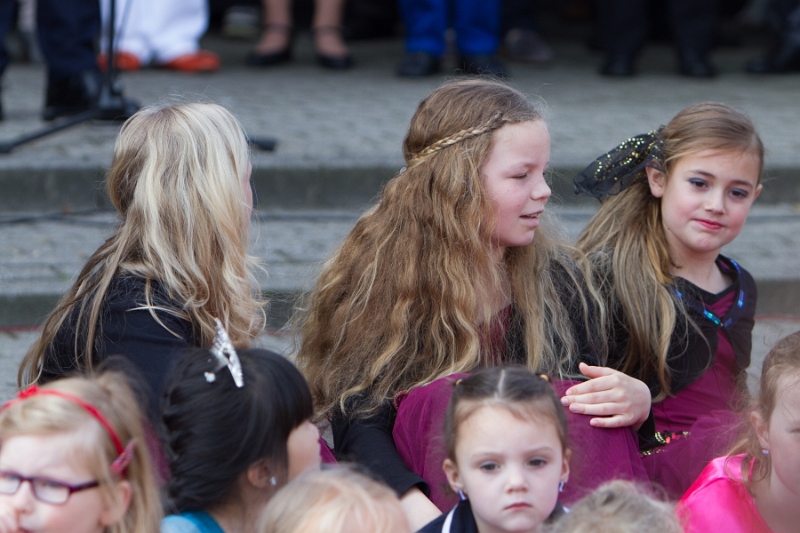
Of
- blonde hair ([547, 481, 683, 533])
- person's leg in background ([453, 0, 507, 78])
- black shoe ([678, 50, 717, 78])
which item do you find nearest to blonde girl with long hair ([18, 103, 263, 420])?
blonde hair ([547, 481, 683, 533])

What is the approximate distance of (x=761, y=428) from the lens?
1.96 metres

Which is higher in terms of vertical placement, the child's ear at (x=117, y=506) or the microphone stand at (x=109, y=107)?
the child's ear at (x=117, y=506)

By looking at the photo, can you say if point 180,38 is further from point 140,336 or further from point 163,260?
point 140,336

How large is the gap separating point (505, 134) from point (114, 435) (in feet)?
3.91

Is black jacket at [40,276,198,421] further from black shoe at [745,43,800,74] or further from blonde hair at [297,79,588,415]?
black shoe at [745,43,800,74]

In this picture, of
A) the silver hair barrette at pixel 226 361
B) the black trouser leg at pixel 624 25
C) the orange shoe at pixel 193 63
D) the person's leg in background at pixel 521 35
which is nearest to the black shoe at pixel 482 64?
the black trouser leg at pixel 624 25

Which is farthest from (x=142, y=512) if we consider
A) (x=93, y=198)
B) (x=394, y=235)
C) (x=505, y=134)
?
(x=93, y=198)

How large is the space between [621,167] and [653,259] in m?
0.28

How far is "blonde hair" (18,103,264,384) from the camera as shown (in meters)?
2.09

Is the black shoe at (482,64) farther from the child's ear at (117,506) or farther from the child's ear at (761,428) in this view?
the child's ear at (117,506)

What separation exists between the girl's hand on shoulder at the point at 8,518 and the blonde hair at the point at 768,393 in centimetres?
138

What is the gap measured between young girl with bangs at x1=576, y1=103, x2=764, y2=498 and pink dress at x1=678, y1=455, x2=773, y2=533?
0.44 m

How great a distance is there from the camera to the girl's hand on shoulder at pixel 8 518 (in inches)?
59.1

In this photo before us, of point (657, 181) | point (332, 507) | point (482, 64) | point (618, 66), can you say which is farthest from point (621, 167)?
point (618, 66)
